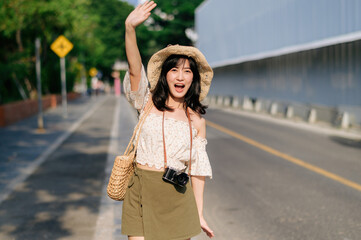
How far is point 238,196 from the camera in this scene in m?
6.41

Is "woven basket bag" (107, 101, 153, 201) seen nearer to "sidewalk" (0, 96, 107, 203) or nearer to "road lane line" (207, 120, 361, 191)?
"sidewalk" (0, 96, 107, 203)

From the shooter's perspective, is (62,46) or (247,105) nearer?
(62,46)

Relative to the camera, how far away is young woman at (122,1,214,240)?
8.61ft

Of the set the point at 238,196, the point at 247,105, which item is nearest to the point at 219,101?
the point at 247,105

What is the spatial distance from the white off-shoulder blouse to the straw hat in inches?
3.8

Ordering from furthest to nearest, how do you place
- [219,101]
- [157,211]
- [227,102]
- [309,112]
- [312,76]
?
1. [219,101]
2. [227,102]
3. [312,76]
4. [309,112]
5. [157,211]

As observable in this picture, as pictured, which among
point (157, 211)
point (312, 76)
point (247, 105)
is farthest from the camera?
point (247, 105)

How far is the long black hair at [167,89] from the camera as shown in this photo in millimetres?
2807

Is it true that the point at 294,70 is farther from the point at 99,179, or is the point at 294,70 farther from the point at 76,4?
the point at 99,179

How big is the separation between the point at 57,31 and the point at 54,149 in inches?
545

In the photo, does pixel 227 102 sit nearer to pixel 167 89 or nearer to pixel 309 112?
pixel 309 112

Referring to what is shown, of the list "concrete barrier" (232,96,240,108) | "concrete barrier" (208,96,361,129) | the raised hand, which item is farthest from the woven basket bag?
"concrete barrier" (232,96,240,108)

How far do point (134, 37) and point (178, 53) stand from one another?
372 millimetres

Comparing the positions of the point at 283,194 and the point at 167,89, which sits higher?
the point at 167,89
